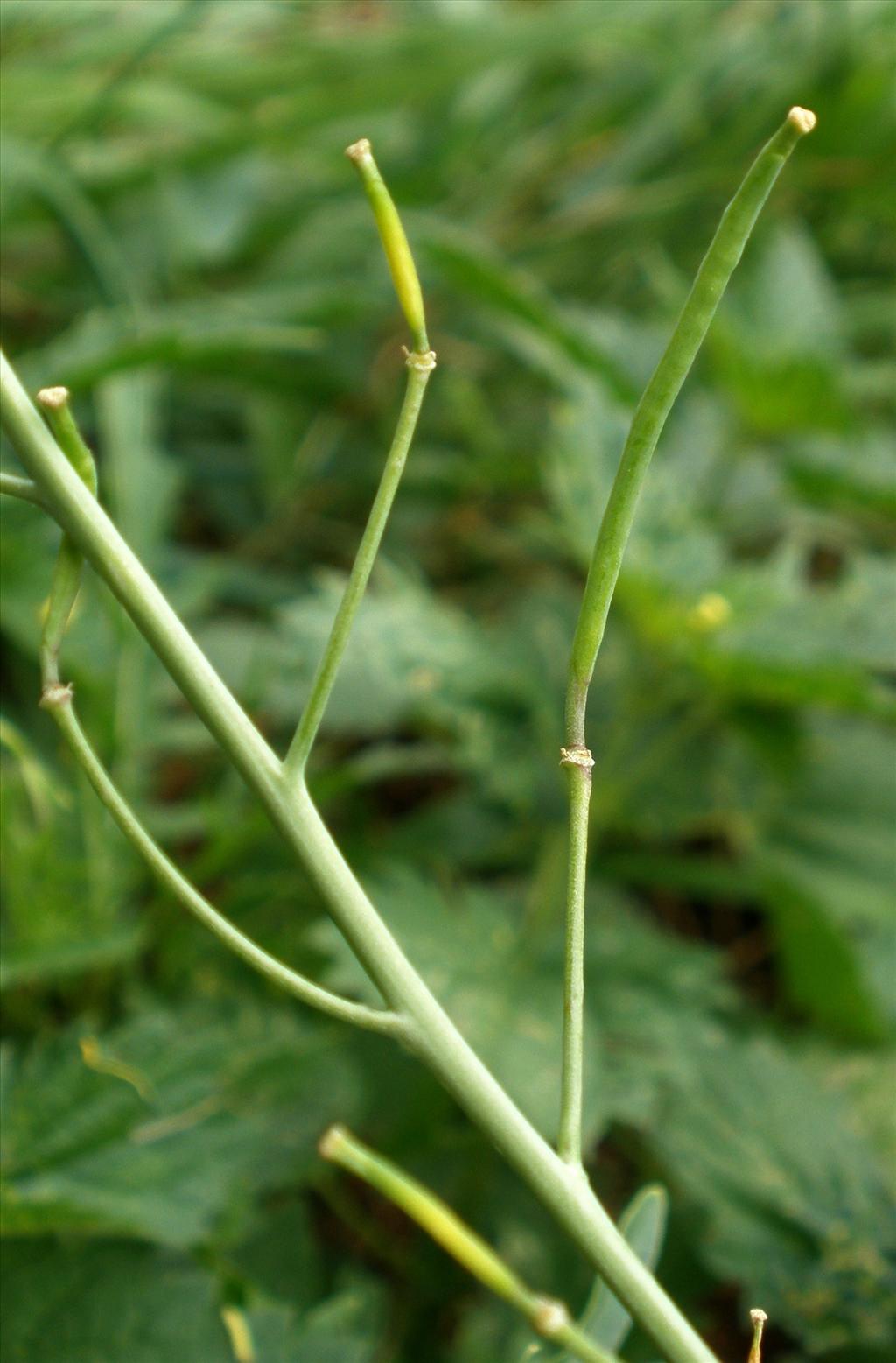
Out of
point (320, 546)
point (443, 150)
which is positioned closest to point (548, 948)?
point (320, 546)

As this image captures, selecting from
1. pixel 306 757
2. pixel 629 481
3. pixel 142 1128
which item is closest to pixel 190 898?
pixel 306 757

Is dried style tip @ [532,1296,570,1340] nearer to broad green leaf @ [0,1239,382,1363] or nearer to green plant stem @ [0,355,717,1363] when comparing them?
green plant stem @ [0,355,717,1363]

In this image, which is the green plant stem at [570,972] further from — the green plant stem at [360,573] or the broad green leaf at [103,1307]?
the broad green leaf at [103,1307]

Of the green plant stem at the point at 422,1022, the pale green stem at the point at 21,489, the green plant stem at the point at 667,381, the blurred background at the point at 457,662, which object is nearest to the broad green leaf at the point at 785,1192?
the blurred background at the point at 457,662

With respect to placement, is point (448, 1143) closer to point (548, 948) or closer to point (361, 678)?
point (548, 948)

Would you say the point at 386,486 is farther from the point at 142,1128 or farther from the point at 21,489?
the point at 142,1128

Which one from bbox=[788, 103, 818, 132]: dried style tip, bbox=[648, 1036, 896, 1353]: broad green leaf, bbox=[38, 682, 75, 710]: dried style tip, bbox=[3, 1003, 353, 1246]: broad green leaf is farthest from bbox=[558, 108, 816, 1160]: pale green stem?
bbox=[648, 1036, 896, 1353]: broad green leaf
